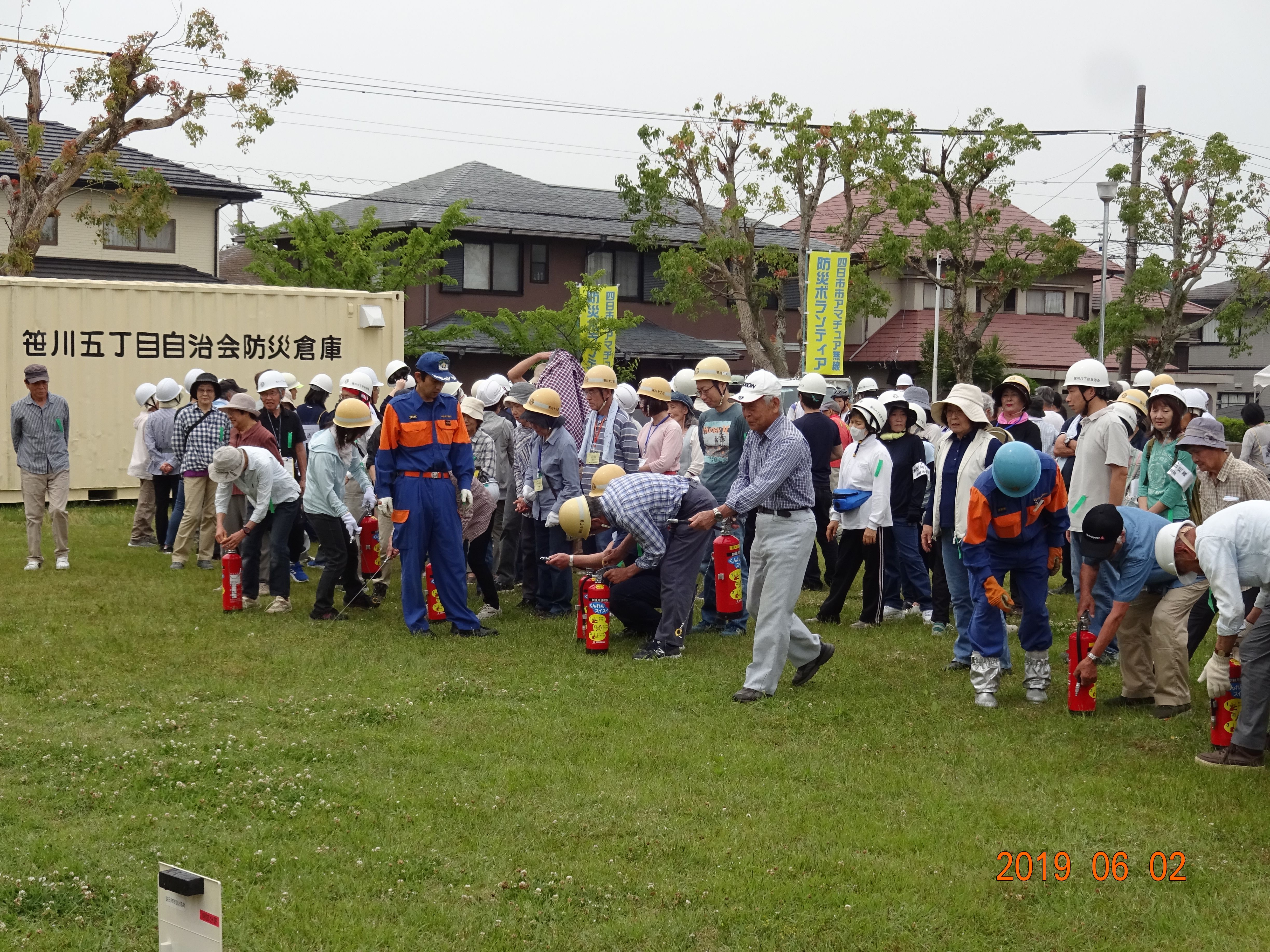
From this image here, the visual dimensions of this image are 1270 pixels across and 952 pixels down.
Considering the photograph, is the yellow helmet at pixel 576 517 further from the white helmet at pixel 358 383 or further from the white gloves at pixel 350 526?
the white helmet at pixel 358 383

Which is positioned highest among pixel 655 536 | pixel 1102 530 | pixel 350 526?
pixel 1102 530

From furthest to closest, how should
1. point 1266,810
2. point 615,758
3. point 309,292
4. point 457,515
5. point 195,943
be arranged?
point 309,292, point 457,515, point 615,758, point 1266,810, point 195,943

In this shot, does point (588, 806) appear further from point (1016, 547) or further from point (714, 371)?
point (714, 371)

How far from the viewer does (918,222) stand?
1609 inches

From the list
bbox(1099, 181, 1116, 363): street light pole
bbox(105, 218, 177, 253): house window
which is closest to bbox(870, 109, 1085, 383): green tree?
bbox(1099, 181, 1116, 363): street light pole

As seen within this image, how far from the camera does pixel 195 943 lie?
321 centimetres

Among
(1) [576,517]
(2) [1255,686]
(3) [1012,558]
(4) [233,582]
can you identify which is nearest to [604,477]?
(1) [576,517]

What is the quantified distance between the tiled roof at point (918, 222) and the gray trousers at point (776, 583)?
99.4 feet

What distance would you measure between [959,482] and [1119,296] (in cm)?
3356

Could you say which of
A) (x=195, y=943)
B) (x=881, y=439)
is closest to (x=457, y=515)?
(x=881, y=439)

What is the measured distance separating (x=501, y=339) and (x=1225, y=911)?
2311cm

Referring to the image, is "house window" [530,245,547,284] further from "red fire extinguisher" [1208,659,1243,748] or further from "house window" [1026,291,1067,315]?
"red fire extinguisher" [1208,659,1243,748]

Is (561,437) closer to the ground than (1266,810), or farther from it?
farther from it

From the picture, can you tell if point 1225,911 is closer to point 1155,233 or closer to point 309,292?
point 309,292
